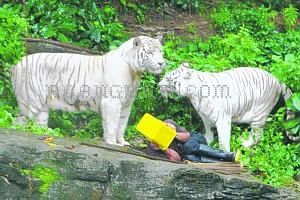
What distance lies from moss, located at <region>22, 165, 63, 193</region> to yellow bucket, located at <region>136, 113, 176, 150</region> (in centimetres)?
130

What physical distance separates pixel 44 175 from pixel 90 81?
1668 millimetres

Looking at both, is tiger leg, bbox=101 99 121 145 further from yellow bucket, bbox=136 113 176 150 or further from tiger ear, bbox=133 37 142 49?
tiger ear, bbox=133 37 142 49

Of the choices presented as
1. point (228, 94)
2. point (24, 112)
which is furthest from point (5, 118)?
point (228, 94)

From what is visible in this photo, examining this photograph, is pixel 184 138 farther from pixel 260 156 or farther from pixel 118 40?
pixel 118 40

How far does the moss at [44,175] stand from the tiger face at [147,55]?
1669mm

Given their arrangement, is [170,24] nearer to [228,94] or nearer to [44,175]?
[228,94]

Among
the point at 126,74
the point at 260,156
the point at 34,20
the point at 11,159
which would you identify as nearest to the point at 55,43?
the point at 34,20

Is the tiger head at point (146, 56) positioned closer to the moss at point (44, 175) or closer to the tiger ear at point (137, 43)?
the tiger ear at point (137, 43)

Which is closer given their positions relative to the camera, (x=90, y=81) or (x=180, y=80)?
(x=90, y=81)

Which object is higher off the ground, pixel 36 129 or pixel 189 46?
pixel 189 46

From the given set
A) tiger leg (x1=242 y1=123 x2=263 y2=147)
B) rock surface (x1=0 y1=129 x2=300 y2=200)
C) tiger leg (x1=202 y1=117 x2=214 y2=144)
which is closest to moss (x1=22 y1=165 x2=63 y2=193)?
rock surface (x1=0 y1=129 x2=300 y2=200)

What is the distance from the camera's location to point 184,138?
7.38m

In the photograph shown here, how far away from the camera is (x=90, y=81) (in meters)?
7.53

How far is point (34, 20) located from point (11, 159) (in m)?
4.43
